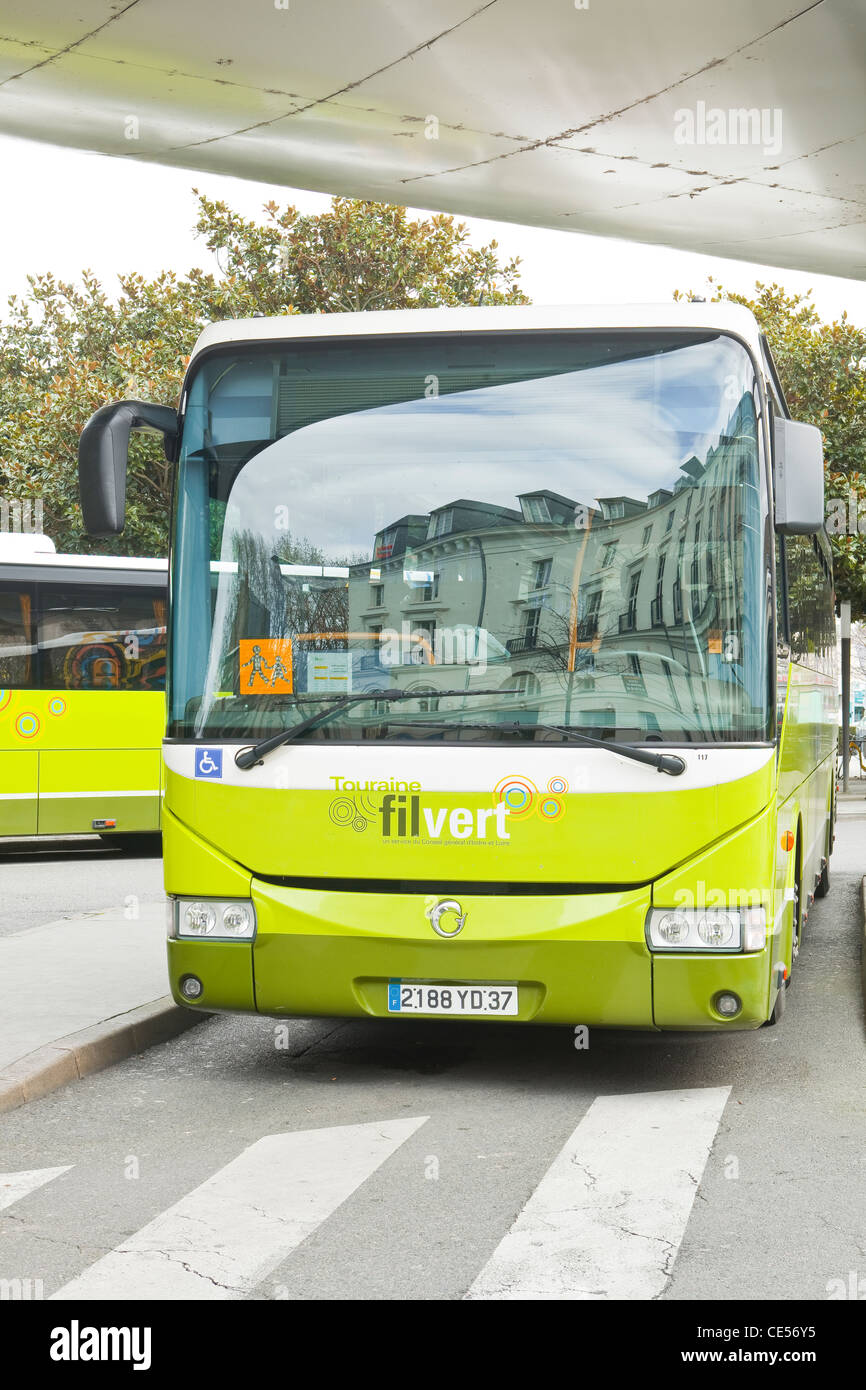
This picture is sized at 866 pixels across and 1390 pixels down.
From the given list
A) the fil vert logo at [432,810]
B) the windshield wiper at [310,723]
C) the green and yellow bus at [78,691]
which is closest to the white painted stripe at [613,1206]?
the fil vert logo at [432,810]

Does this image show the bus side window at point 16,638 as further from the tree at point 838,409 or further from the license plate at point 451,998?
the tree at point 838,409

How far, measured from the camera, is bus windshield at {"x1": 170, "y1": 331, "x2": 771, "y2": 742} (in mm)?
5844

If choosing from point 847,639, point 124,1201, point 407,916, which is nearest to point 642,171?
point 407,916

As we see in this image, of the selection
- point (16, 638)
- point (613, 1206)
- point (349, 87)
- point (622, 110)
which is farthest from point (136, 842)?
point (613, 1206)

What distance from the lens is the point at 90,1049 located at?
6.80 meters

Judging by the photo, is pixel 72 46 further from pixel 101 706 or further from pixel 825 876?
pixel 101 706

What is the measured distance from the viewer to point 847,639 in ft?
91.9

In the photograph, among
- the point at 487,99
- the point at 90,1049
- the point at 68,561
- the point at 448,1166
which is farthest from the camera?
the point at 68,561

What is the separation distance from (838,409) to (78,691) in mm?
16430

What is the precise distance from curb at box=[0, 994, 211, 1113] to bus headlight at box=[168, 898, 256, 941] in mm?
843

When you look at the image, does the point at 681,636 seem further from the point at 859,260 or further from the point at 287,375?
the point at 859,260

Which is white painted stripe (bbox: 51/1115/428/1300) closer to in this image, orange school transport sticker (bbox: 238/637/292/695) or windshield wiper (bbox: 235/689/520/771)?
windshield wiper (bbox: 235/689/520/771)

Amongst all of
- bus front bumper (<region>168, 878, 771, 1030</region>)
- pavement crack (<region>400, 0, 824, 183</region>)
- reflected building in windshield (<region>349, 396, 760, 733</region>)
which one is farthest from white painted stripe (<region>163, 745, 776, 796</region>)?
pavement crack (<region>400, 0, 824, 183</region>)

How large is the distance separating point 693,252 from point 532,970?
738cm
